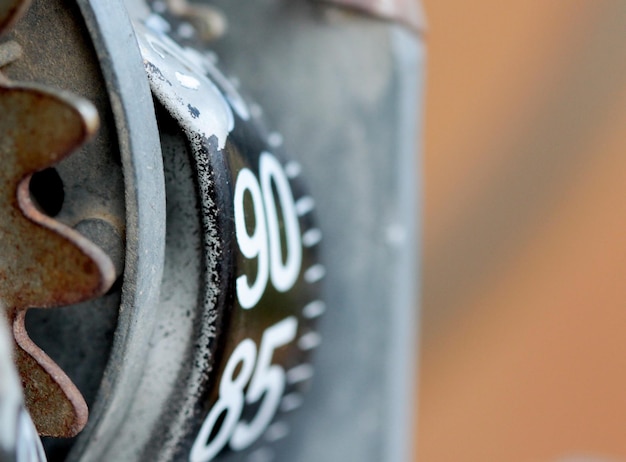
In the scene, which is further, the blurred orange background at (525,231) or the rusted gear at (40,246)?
the blurred orange background at (525,231)

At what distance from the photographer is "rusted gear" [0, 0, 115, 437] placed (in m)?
0.13

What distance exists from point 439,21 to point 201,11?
1.87 ft

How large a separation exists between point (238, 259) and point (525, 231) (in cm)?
63

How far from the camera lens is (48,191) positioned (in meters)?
0.17

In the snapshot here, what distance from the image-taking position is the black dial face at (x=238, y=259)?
0.18 meters

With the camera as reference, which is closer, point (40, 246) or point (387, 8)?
point (40, 246)

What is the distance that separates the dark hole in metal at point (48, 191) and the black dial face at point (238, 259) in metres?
0.03

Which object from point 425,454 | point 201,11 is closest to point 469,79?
point 425,454

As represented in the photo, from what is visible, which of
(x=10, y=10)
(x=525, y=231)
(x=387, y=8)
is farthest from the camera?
(x=525, y=231)

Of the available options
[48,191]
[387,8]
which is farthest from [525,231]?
[48,191]

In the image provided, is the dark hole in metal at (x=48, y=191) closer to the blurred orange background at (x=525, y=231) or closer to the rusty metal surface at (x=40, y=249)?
the rusty metal surface at (x=40, y=249)

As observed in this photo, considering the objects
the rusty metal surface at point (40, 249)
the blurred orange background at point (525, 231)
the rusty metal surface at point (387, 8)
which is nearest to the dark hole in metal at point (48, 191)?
the rusty metal surface at point (40, 249)

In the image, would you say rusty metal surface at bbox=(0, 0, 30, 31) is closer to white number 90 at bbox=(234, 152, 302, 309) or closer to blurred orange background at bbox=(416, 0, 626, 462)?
white number 90 at bbox=(234, 152, 302, 309)

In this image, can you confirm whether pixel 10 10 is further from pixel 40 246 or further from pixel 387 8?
pixel 387 8
